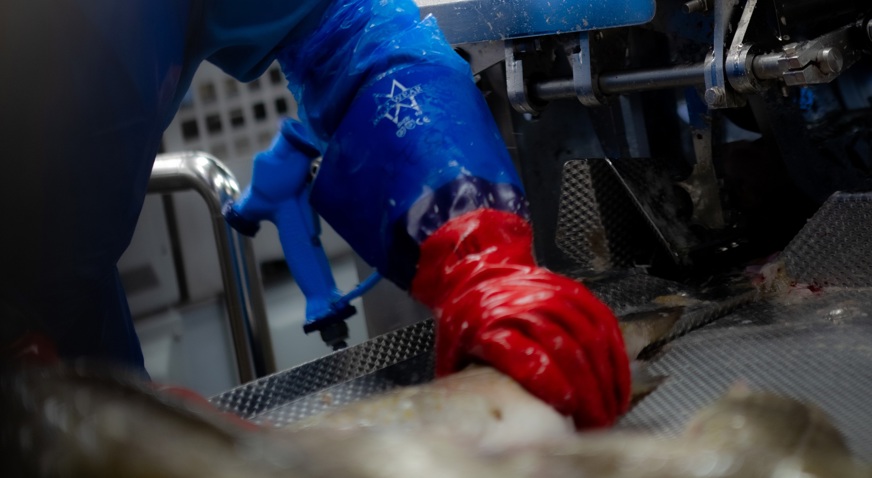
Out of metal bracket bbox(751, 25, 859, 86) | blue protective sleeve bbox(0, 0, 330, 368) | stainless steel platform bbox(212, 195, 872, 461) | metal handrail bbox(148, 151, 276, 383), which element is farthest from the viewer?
metal handrail bbox(148, 151, 276, 383)

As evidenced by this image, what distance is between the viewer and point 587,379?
3.31 ft

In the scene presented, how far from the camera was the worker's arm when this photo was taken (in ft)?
3.38

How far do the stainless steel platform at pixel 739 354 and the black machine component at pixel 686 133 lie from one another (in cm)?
16

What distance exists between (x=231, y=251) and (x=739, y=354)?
1569mm

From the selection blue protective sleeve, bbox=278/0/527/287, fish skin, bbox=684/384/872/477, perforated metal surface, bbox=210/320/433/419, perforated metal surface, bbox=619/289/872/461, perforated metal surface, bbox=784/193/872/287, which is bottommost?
perforated metal surface, bbox=619/289/872/461

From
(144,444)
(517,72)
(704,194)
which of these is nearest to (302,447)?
(144,444)

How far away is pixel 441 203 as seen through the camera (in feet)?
4.33

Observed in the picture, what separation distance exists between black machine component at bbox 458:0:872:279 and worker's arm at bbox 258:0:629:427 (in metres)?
0.30

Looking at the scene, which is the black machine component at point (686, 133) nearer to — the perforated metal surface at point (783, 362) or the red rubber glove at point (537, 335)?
the perforated metal surface at point (783, 362)

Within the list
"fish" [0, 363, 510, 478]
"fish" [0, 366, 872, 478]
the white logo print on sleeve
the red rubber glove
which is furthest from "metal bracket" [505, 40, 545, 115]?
"fish" [0, 363, 510, 478]

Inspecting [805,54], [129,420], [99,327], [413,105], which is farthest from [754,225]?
[129,420]

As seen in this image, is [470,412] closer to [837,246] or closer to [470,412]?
[470,412]

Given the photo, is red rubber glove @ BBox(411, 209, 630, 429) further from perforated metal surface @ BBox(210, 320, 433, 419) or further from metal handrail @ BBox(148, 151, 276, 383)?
metal handrail @ BBox(148, 151, 276, 383)

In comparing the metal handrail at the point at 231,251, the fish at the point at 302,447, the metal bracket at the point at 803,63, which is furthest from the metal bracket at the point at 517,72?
the fish at the point at 302,447
